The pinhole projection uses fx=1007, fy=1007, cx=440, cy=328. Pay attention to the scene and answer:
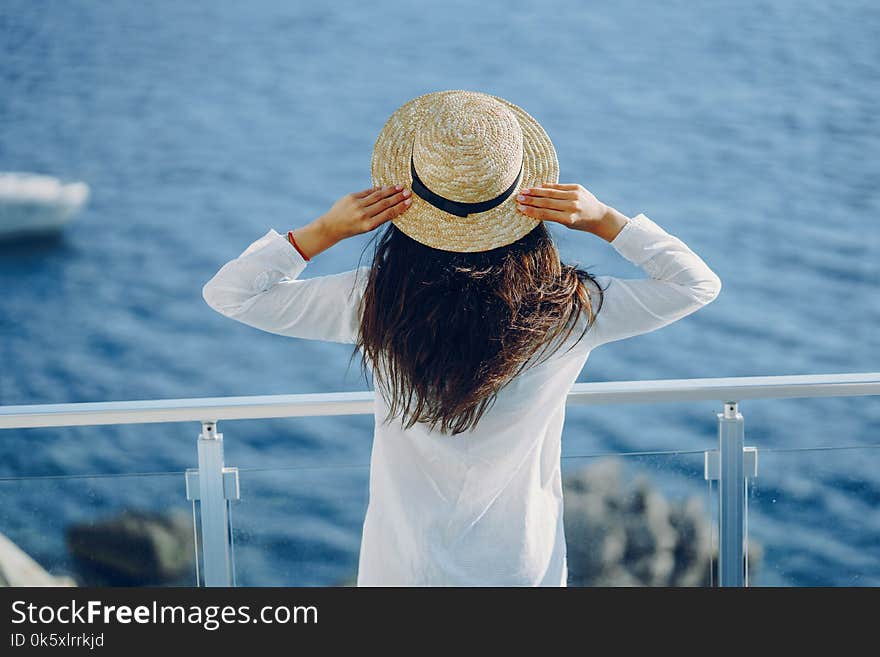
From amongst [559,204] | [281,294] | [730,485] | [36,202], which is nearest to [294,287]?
[281,294]

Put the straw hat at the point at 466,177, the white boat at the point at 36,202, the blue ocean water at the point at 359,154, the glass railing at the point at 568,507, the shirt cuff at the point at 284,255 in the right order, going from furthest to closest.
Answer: the white boat at the point at 36,202
the blue ocean water at the point at 359,154
the glass railing at the point at 568,507
the shirt cuff at the point at 284,255
the straw hat at the point at 466,177

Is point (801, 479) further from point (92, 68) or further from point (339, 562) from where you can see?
→ point (92, 68)

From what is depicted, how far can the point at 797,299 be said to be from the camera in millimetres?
8570

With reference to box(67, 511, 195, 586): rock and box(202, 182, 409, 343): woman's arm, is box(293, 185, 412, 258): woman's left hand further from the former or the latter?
box(67, 511, 195, 586): rock

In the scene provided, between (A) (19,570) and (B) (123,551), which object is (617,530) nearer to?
(B) (123,551)

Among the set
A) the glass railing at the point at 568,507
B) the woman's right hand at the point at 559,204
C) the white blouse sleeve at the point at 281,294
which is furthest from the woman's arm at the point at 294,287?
the glass railing at the point at 568,507

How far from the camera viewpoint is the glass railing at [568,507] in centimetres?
183

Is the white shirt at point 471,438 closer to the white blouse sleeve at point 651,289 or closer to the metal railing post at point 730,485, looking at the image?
the white blouse sleeve at point 651,289

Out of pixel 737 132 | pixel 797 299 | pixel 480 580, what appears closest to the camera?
pixel 480 580

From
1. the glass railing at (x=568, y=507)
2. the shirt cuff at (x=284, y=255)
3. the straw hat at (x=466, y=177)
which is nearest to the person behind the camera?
the straw hat at (x=466, y=177)

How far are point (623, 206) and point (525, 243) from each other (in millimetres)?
8063

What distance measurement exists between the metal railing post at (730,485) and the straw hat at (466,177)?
0.84 m

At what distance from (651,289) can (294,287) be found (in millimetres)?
460

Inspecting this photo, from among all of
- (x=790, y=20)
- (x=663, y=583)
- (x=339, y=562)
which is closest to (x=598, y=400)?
(x=663, y=583)
